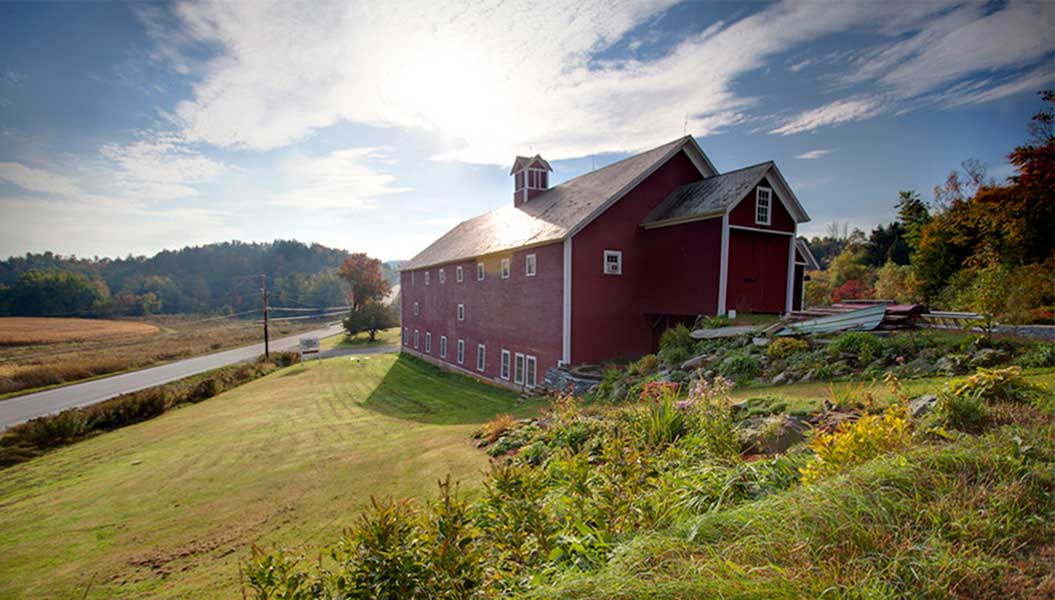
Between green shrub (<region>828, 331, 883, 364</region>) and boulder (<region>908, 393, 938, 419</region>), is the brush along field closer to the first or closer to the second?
boulder (<region>908, 393, 938, 419</region>)

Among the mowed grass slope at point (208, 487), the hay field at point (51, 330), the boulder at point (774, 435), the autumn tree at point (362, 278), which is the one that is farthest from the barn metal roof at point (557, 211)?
the autumn tree at point (362, 278)

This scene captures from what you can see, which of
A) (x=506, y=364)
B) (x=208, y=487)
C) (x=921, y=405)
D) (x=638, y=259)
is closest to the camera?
(x=921, y=405)

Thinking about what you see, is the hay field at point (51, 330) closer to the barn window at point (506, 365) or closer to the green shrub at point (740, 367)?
the barn window at point (506, 365)

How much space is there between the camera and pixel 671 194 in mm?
16609

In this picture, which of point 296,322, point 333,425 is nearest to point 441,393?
point 333,425

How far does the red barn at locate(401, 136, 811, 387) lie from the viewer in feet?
47.1

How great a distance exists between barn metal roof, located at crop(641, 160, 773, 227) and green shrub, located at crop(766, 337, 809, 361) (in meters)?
5.47

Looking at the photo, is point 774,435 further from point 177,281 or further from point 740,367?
point 177,281

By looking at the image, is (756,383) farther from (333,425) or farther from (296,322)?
(296,322)

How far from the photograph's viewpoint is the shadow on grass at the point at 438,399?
1309 centimetres

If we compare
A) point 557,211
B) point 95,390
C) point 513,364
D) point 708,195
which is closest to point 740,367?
point 708,195

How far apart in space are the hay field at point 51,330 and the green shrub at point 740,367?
2866cm

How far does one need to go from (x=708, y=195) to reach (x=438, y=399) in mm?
13340

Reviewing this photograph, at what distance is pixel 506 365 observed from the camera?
18.5m
